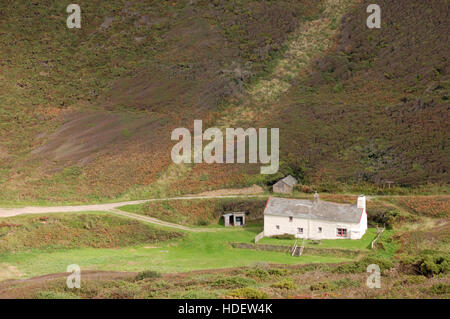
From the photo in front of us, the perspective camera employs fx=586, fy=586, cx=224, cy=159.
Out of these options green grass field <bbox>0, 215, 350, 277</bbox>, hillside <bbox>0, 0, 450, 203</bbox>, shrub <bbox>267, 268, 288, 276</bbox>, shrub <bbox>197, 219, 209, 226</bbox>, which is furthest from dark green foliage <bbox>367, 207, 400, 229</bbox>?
shrub <bbox>267, 268, 288, 276</bbox>

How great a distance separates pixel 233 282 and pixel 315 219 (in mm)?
18478

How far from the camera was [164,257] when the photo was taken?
170 feet

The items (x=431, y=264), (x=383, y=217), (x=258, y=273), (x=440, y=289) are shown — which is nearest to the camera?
(x=440, y=289)

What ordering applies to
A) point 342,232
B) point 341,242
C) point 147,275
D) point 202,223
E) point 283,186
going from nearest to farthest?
1. point 147,275
2. point 341,242
3. point 342,232
4. point 202,223
5. point 283,186

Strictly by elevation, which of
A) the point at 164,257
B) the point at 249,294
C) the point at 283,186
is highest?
the point at 283,186

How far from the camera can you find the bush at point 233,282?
38.3 m

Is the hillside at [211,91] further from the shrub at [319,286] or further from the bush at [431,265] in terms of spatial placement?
the shrub at [319,286]

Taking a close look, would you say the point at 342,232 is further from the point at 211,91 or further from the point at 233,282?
the point at 211,91

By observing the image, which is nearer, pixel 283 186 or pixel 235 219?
pixel 235 219

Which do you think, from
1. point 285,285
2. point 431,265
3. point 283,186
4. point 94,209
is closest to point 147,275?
point 285,285

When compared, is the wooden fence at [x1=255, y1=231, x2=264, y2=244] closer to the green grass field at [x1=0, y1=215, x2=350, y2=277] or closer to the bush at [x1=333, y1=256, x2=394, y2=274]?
the green grass field at [x1=0, y1=215, x2=350, y2=277]

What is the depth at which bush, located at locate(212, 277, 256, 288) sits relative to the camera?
38.3 metres

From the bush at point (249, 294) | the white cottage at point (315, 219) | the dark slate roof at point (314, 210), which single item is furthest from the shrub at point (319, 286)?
the dark slate roof at point (314, 210)
